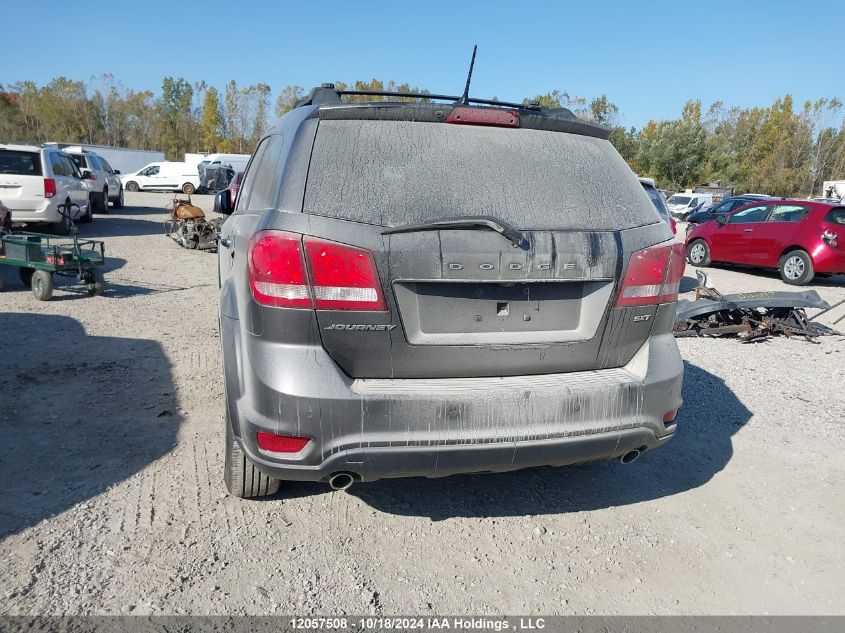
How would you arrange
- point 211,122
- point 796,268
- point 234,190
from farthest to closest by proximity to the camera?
point 211,122, point 796,268, point 234,190

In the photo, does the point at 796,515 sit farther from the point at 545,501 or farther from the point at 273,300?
the point at 273,300

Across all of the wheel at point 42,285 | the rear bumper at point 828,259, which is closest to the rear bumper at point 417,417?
the wheel at point 42,285

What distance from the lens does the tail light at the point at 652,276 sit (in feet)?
8.56

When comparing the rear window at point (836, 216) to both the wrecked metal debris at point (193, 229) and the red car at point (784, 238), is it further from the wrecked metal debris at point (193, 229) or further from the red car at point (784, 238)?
the wrecked metal debris at point (193, 229)

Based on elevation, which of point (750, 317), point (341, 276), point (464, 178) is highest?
point (464, 178)

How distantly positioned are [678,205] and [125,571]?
38.7 metres

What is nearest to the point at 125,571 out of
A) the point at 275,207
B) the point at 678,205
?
the point at 275,207

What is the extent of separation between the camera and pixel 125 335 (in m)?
6.05

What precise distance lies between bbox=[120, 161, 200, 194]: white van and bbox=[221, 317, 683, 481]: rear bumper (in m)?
37.5

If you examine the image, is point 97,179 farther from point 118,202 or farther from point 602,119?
point 602,119

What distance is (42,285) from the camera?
7.32m

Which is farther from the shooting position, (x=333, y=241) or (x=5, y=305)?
(x=5, y=305)

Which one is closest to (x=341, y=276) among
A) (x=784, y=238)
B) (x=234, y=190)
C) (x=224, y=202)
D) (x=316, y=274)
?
(x=316, y=274)

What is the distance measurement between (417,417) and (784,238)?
1273cm
